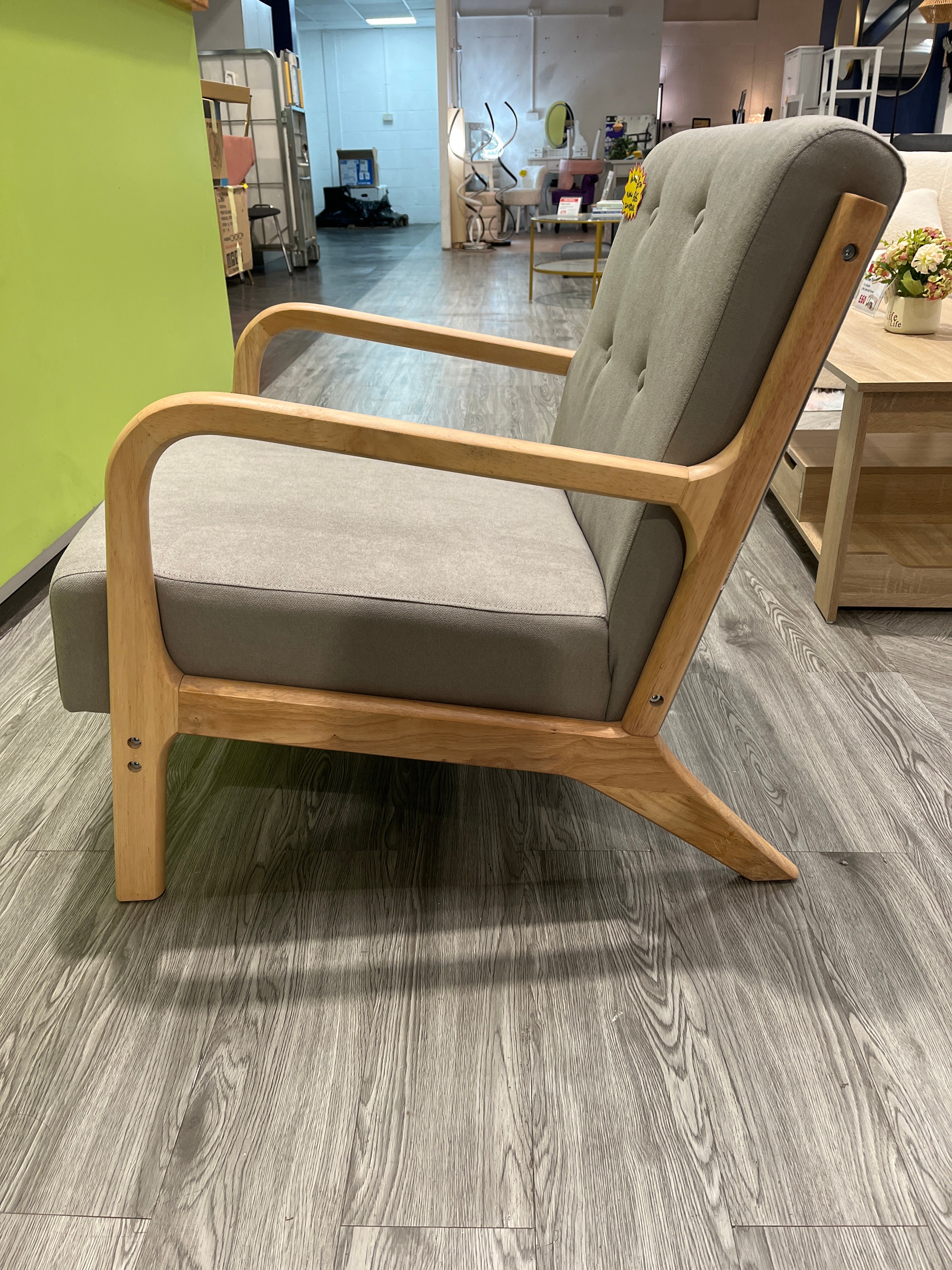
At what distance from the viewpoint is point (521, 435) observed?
3.14m

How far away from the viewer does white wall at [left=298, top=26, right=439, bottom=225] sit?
42.1 feet

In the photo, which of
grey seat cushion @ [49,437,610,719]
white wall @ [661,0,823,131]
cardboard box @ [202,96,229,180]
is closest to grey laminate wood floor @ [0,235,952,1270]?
grey seat cushion @ [49,437,610,719]

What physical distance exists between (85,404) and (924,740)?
6.42 ft

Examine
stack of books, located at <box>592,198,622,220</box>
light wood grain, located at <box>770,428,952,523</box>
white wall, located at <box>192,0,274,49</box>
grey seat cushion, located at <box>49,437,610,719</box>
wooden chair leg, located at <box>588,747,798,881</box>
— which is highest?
white wall, located at <box>192,0,274,49</box>

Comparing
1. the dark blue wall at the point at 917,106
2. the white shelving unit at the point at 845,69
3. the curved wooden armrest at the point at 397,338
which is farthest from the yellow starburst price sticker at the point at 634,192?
the dark blue wall at the point at 917,106

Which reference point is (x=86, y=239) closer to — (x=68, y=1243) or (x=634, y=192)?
(x=634, y=192)

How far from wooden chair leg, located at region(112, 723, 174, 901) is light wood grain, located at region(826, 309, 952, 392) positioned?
124 cm

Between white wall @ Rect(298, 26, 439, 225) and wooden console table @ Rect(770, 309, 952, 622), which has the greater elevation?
white wall @ Rect(298, 26, 439, 225)

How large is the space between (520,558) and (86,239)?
1.68 m

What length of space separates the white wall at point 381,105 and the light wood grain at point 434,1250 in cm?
1402

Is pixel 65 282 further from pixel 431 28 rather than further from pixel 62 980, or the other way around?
pixel 431 28

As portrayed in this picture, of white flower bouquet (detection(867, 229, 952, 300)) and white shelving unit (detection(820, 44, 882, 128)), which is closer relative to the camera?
white flower bouquet (detection(867, 229, 952, 300))

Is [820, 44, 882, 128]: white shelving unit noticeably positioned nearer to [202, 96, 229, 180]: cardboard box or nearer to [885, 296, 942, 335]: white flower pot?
[202, 96, 229, 180]: cardboard box

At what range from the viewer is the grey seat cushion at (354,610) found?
1036 mm
